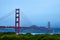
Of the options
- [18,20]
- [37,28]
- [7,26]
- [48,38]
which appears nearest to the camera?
[48,38]

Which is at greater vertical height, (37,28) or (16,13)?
(16,13)

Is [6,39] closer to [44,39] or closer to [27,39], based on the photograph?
[27,39]

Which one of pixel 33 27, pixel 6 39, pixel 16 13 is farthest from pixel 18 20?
pixel 6 39

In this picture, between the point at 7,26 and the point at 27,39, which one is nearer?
the point at 27,39

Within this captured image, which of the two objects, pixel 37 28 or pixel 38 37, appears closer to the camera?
pixel 38 37

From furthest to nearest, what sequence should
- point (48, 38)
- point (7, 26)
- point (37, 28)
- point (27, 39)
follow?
point (37, 28)
point (7, 26)
point (27, 39)
point (48, 38)

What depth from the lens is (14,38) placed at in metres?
8.41

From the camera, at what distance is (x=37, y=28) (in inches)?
1006

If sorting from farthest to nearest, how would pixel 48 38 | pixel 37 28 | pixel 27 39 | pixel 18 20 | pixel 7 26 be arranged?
pixel 18 20 → pixel 37 28 → pixel 7 26 → pixel 27 39 → pixel 48 38

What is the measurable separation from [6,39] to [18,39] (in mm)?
455

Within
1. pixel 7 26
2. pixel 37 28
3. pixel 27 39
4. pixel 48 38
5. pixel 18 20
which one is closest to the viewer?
pixel 48 38

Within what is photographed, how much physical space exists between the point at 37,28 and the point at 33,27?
1296 mm

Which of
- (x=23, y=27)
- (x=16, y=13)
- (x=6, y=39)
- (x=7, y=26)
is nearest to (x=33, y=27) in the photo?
(x=23, y=27)

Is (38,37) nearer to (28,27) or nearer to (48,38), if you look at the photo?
(48,38)
